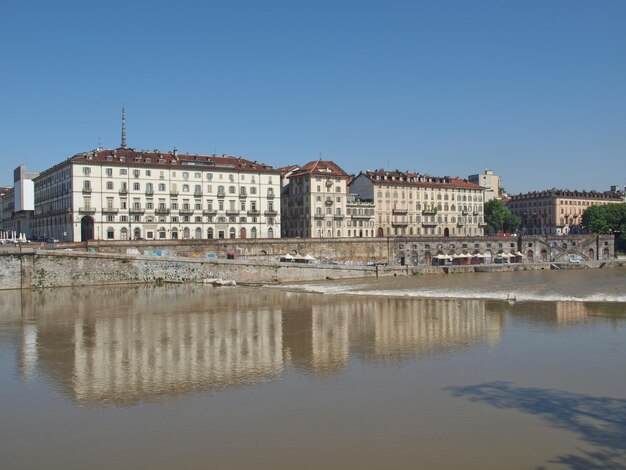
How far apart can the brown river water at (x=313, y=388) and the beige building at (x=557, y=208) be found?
3991 inches

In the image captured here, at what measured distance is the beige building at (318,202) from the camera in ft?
302

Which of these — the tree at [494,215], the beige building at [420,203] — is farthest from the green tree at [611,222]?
the beige building at [420,203]

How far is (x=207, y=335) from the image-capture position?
3541cm

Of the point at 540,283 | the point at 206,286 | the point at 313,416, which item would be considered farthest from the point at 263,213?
the point at 313,416

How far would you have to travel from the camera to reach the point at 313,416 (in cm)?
2045

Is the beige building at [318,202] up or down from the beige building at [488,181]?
down

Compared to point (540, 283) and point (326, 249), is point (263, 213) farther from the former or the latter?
point (540, 283)

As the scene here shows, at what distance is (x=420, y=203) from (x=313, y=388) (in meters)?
83.7

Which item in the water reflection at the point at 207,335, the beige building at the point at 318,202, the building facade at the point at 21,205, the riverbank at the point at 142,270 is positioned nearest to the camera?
the water reflection at the point at 207,335

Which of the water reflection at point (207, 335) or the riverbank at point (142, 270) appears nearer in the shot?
the water reflection at point (207, 335)

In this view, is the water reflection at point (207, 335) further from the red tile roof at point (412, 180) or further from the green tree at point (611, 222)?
the green tree at point (611, 222)

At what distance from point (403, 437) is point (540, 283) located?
53.4 meters

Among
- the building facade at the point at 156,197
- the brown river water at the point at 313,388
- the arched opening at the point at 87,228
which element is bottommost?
the brown river water at the point at 313,388

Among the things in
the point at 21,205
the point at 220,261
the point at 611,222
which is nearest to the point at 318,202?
the point at 220,261
